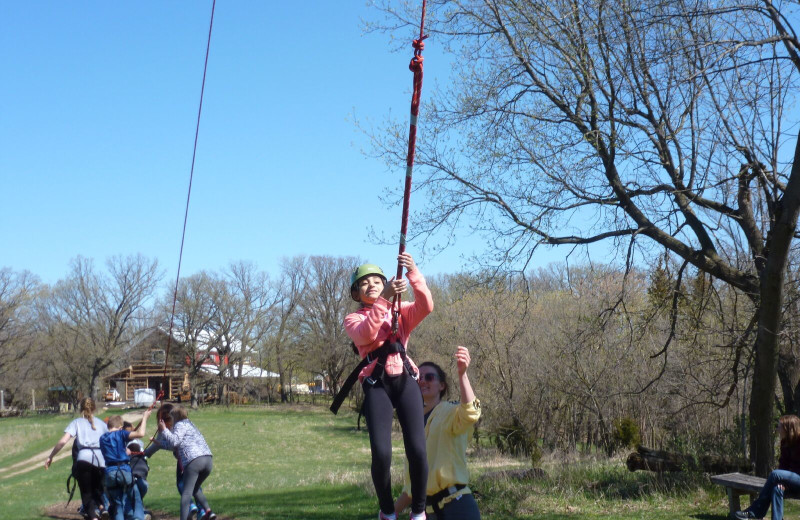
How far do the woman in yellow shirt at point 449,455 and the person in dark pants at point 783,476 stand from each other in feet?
16.2

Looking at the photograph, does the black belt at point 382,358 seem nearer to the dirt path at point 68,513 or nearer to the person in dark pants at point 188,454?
the person in dark pants at point 188,454

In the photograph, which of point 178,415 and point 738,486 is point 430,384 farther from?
point 738,486

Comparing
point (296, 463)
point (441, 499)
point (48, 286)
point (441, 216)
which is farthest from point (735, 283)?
point (48, 286)

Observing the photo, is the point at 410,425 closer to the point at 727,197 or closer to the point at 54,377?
the point at 727,197

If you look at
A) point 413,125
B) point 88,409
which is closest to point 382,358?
point 413,125

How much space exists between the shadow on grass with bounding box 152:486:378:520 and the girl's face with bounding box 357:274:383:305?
676 cm

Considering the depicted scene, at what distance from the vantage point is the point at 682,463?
11258mm

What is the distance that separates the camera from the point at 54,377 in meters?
62.5

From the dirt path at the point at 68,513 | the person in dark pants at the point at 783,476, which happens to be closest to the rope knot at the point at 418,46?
the person in dark pants at the point at 783,476

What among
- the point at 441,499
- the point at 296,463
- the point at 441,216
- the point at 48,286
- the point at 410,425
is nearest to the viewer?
the point at 410,425

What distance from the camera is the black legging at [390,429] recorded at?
4.16m

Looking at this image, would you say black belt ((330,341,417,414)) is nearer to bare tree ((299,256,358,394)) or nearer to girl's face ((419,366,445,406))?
girl's face ((419,366,445,406))

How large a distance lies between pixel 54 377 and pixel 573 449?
2157 inches

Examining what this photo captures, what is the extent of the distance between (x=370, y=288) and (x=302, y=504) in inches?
363
